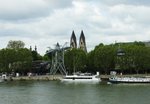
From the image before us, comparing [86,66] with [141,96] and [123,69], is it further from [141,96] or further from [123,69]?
[141,96]

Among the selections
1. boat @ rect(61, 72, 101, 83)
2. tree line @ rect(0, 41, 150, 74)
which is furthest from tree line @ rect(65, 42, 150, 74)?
boat @ rect(61, 72, 101, 83)

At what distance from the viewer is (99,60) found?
161m

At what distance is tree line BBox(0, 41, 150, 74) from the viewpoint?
157 m

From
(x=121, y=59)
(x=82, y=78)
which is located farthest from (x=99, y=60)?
(x=82, y=78)

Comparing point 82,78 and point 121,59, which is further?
point 121,59

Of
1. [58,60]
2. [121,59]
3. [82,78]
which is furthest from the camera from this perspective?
[58,60]

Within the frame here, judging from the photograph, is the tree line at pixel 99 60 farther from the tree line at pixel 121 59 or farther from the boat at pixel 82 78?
the boat at pixel 82 78

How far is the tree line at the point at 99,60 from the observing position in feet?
514

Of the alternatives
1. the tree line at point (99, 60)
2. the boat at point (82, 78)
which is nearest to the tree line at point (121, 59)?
the tree line at point (99, 60)

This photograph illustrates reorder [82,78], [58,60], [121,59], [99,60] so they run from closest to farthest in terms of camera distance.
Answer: [82,78] → [121,59] → [99,60] → [58,60]

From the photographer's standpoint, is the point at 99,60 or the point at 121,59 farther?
the point at 99,60

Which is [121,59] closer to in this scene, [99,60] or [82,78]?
[99,60]

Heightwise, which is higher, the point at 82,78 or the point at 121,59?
the point at 121,59

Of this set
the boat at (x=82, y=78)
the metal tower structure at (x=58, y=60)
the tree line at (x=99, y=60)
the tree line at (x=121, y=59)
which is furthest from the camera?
the metal tower structure at (x=58, y=60)
